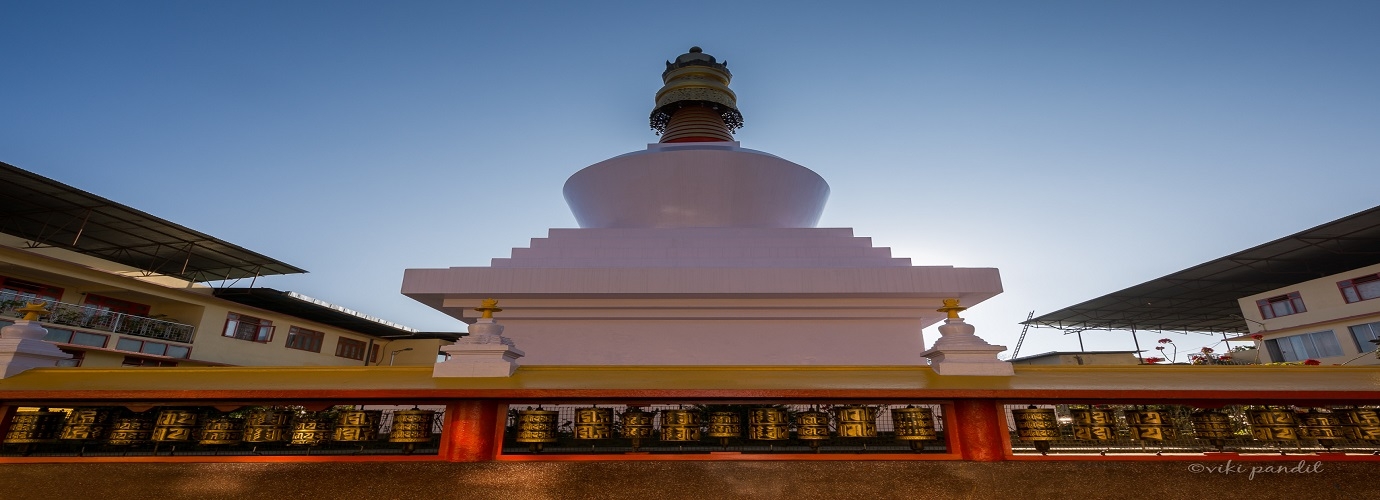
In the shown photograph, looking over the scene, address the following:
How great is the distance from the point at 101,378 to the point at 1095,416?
→ 34.6ft

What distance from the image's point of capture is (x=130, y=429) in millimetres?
6465

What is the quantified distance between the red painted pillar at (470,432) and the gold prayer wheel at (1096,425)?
6134 millimetres

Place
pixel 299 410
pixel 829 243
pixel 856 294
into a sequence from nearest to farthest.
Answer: pixel 299 410 < pixel 856 294 < pixel 829 243

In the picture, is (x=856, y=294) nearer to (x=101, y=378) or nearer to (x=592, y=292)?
(x=592, y=292)

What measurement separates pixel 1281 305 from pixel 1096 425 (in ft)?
82.7

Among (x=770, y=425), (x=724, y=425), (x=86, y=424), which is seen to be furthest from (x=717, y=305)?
(x=86, y=424)

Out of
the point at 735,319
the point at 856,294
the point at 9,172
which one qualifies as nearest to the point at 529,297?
the point at 735,319

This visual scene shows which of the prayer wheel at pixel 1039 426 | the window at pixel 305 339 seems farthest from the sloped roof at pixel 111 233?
the prayer wheel at pixel 1039 426

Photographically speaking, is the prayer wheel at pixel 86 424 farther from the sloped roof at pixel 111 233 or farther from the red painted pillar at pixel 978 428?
the sloped roof at pixel 111 233

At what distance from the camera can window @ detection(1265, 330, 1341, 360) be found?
66.4ft

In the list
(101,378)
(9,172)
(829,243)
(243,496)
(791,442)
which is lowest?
(243,496)

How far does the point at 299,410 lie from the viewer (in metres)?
6.72

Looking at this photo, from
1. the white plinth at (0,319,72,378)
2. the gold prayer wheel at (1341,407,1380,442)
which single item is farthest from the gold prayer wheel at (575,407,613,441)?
the gold prayer wheel at (1341,407,1380,442)

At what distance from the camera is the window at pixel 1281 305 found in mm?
22000
